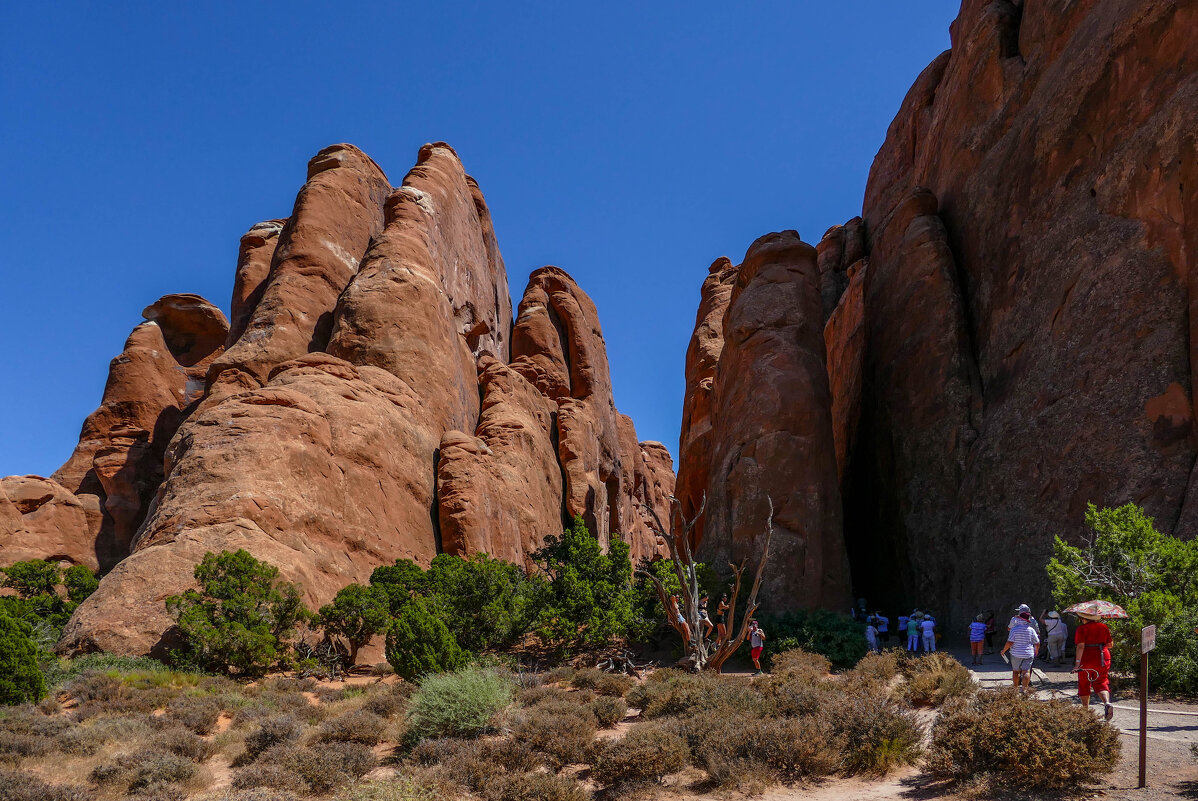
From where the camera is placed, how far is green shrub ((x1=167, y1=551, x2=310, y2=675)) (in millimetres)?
16766

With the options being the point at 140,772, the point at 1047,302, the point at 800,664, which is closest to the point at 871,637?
the point at 800,664

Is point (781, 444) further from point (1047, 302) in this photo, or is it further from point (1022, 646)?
point (1022, 646)

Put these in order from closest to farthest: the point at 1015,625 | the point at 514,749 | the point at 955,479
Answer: the point at 514,749 < the point at 1015,625 < the point at 955,479

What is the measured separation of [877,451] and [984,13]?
19.6 meters

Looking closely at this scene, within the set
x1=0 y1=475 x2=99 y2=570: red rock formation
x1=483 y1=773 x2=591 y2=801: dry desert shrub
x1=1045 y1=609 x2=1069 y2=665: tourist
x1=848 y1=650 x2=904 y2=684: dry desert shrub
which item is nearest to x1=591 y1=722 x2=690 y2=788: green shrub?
x1=483 y1=773 x2=591 y2=801: dry desert shrub

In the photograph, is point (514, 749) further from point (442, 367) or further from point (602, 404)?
point (602, 404)

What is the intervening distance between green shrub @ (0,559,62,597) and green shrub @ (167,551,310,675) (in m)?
12.5

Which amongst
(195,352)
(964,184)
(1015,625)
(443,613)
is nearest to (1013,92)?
(964,184)

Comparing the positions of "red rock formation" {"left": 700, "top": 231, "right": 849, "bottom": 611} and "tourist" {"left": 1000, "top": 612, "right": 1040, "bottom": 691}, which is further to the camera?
"red rock formation" {"left": 700, "top": 231, "right": 849, "bottom": 611}

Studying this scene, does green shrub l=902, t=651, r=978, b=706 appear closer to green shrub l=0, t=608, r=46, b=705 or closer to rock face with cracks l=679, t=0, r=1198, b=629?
rock face with cracks l=679, t=0, r=1198, b=629

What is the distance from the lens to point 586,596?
21016mm

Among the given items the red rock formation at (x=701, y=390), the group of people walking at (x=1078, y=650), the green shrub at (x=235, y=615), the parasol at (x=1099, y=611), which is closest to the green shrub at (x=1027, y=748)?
the group of people walking at (x=1078, y=650)

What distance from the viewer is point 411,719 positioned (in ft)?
38.8

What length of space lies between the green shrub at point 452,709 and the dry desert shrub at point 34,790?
172 inches
